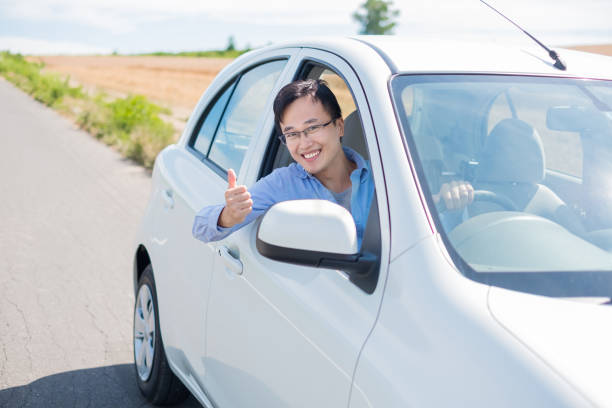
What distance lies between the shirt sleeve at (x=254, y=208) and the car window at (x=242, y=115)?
0.45 metres

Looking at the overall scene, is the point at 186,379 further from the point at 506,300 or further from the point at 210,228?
the point at 506,300

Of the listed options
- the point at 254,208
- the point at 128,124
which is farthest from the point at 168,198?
the point at 128,124

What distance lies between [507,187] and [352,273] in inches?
27.2

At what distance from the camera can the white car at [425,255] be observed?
1404 millimetres

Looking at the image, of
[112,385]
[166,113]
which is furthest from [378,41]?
[166,113]

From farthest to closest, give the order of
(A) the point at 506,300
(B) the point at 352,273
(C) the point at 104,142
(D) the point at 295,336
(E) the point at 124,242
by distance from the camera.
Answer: (C) the point at 104,142 < (E) the point at 124,242 < (D) the point at 295,336 < (B) the point at 352,273 < (A) the point at 506,300

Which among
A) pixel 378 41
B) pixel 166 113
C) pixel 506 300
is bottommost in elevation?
pixel 166 113

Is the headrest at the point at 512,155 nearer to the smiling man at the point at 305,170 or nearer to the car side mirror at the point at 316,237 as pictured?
the smiling man at the point at 305,170

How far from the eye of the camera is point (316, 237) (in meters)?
1.66

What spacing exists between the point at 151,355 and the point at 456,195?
7.12 ft

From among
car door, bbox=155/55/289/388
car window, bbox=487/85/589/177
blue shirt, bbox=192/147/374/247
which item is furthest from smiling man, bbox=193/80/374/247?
car window, bbox=487/85/589/177

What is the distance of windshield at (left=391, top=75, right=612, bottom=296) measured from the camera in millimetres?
1686

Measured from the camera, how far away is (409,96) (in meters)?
2.00

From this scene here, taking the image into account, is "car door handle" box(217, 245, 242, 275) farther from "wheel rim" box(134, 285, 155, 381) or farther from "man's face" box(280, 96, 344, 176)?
"wheel rim" box(134, 285, 155, 381)
